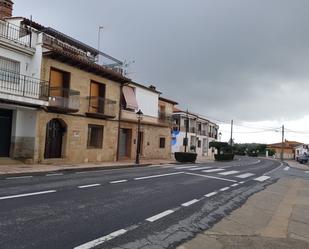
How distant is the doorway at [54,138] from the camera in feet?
78.1

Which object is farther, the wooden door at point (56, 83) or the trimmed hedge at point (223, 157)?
the trimmed hedge at point (223, 157)

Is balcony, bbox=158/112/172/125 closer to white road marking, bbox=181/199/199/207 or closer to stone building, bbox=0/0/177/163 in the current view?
stone building, bbox=0/0/177/163

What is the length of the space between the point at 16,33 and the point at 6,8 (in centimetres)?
355

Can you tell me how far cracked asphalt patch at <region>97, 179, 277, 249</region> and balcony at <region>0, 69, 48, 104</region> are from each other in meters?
13.1

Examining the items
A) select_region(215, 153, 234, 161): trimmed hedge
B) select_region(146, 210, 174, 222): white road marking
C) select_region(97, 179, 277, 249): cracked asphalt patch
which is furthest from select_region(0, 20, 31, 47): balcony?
select_region(215, 153, 234, 161): trimmed hedge

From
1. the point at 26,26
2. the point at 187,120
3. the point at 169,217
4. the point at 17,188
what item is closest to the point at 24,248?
Result: the point at 169,217

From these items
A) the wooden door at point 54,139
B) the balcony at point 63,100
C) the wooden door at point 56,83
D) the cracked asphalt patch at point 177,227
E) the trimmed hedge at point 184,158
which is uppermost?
the wooden door at point 56,83

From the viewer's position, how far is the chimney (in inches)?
1015

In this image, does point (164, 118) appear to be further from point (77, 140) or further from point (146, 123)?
point (77, 140)

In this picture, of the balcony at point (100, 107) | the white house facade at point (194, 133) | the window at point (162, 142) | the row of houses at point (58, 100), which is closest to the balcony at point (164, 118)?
the window at point (162, 142)

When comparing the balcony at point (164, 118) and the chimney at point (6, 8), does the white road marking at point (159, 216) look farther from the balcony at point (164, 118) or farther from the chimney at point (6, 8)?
the balcony at point (164, 118)

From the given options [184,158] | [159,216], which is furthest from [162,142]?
[159,216]

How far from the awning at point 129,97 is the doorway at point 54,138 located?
8.26 m

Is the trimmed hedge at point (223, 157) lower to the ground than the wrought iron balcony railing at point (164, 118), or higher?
lower
